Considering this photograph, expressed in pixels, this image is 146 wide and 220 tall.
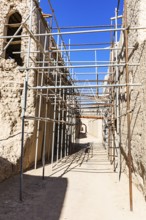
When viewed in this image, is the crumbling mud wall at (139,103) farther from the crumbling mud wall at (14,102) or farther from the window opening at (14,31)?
the window opening at (14,31)

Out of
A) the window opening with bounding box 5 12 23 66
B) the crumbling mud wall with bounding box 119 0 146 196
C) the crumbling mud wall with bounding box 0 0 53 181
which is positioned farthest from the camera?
the window opening with bounding box 5 12 23 66

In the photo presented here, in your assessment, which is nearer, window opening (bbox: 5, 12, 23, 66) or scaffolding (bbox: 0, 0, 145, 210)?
scaffolding (bbox: 0, 0, 145, 210)

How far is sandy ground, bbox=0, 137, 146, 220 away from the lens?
3.53m

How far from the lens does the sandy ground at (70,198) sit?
3.53 meters

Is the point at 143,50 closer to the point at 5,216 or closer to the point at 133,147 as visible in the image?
the point at 133,147

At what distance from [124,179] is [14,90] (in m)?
4.09

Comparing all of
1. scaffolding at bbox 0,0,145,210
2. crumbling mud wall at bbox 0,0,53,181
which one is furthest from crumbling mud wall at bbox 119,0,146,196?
crumbling mud wall at bbox 0,0,53,181

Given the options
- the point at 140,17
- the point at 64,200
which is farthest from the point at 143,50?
the point at 64,200

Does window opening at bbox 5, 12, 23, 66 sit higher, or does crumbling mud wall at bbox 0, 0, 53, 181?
window opening at bbox 5, 12, 23, 66

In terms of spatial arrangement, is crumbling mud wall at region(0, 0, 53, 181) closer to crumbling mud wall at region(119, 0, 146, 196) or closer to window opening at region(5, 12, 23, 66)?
window opening at region(5, 12, 23, 66)

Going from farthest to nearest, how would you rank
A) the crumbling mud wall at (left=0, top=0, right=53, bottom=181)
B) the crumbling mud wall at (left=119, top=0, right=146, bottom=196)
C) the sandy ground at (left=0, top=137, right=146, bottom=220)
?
the crumbling mud wall at (left=0, top=0, right=53, bottom=181)
the crumbling mud wall at (left=119, top=0, right=146, bottom=196)
the sandy ground at (left=0, top=137, right=146, bottom=220)

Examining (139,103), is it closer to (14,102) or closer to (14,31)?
(14,102)

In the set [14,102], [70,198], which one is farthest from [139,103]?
[14,102]

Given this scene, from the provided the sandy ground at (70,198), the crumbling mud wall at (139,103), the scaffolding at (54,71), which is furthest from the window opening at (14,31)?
the sandy ground at (70,198)
